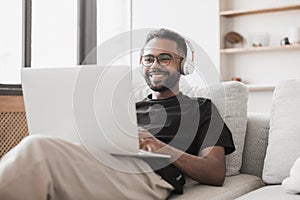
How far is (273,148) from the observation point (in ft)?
6.07

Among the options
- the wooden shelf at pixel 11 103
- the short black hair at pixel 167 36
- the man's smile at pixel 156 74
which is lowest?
the wooden shelf at pixel 11 103

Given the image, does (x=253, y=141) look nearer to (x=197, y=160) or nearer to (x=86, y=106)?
(x=197, y=160)

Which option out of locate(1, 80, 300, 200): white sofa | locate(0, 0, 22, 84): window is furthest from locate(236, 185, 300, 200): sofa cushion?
locate(0, 0, 22, 84): window

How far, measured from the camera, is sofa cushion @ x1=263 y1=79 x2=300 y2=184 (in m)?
1.79

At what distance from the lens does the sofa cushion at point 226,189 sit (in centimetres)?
160

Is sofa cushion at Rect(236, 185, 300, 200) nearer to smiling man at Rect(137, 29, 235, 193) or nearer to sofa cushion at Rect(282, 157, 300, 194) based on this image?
sofa cushion at Rect(282, 157, 300, 194)

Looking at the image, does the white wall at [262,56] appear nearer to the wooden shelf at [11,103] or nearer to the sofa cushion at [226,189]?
the wooden shelf at [11,103]

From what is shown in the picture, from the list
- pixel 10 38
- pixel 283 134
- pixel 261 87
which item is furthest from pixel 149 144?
pixel 261 87

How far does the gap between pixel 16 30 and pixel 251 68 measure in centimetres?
200

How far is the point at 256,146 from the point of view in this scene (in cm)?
198

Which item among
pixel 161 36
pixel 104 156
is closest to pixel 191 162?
pixel 104 156

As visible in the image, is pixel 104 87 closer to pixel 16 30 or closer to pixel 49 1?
pixel 16 30

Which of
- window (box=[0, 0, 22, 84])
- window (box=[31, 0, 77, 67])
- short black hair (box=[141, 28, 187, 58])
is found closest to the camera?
short black hair (box=[141, 28, 187, 58])

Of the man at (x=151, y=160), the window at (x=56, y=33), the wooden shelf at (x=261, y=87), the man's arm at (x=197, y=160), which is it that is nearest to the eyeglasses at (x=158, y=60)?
the man at (x=151, y=160)
